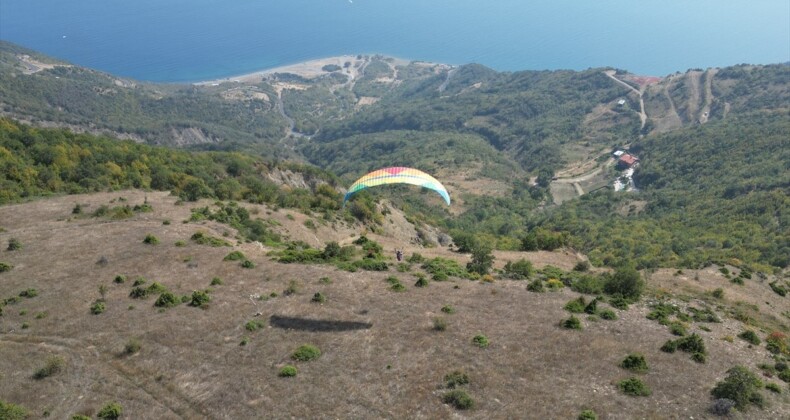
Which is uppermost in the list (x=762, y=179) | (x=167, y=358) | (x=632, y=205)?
(x=167, y=358)

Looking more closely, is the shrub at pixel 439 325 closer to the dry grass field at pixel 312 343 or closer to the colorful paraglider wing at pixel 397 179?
the dry grass field at pixel 312 343

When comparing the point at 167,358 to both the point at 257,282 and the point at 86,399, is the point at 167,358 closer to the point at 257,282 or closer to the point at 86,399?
the point at 86,399

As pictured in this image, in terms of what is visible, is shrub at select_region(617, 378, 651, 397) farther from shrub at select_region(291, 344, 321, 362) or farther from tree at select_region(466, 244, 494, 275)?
tree at select_region(466, 244, 494, 275)

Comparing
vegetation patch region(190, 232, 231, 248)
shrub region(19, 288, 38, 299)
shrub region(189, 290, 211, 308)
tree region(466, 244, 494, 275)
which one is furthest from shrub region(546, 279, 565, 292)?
shrub region(19, 288, 38, 299)

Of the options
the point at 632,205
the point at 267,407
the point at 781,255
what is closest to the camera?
the point at 267,407

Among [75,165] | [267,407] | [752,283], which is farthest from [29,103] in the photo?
[752,283]

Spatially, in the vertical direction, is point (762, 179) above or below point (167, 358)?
below
